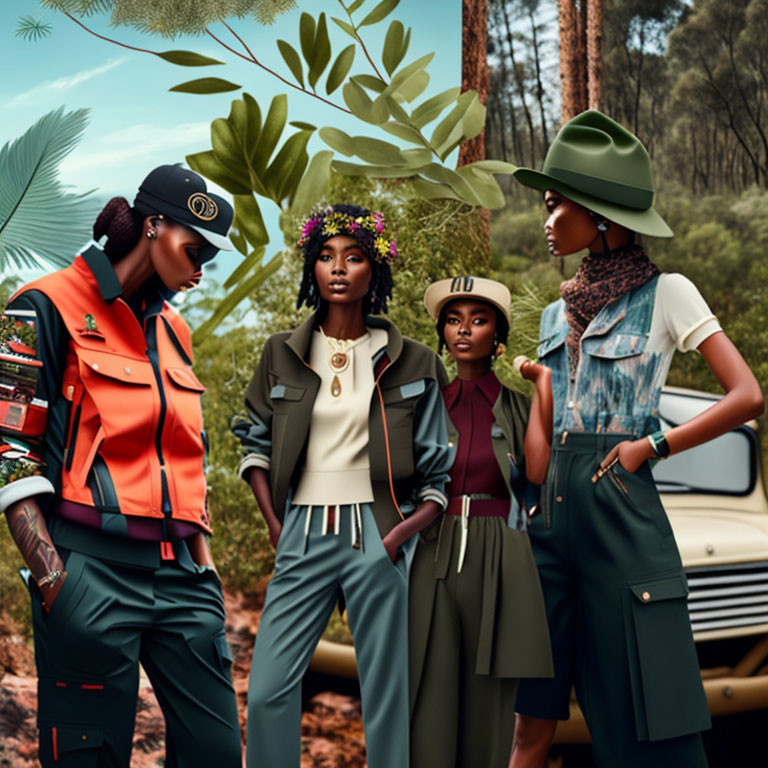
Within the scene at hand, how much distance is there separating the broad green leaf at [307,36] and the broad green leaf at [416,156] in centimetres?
77

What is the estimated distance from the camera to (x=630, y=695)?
9.76ft

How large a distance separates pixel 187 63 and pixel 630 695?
3780mm

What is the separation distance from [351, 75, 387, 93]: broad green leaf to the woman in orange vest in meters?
2.18

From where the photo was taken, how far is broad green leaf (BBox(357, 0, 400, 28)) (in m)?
4.88

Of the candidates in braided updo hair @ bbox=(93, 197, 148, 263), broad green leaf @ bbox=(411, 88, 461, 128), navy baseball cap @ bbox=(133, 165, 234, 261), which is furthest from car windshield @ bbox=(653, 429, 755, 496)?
braided updo hair @ bbox=(93, 197, 148, 263)

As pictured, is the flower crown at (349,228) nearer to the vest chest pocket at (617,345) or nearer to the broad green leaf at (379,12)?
the vest chest pocket at (617,345)

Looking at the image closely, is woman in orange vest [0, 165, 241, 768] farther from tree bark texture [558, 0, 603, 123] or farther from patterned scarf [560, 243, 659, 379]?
tree bark texture [558, 0, 603, 123]

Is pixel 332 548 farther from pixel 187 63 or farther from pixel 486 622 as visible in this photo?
pixel 187 63

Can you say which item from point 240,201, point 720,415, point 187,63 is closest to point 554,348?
point 720,415

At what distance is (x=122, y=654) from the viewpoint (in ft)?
8.62

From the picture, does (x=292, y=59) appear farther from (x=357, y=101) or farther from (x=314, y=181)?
(x=314, y=181)

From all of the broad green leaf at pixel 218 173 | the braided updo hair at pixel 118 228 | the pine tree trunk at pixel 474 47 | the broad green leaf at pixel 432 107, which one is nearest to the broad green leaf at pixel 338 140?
the broad green leaf at pixel 432 107

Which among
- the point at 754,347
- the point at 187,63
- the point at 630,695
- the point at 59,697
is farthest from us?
the point at 754,347

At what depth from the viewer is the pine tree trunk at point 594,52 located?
233 inches
